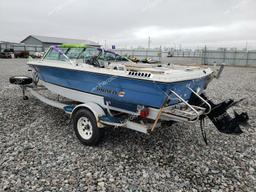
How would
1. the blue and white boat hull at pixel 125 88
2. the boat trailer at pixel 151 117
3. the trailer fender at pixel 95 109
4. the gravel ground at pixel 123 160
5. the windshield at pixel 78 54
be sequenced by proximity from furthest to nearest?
1. the windshield at pixel 78 54
2. the trailer fender at pixel 95 109
3. the boat trailer at pixel 151 117
4. the blue and white boat hull at pixel 125 88
5. the gravel ground at pixel 123 160

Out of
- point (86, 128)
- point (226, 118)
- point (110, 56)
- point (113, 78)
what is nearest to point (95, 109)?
point (86, 128)

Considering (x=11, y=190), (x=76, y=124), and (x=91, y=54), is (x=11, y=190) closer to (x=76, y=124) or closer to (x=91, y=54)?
(x=76, y=124)

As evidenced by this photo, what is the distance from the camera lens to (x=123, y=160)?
11.4 ft

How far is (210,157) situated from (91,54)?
2.93 meters

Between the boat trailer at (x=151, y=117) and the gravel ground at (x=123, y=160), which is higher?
the boat trailer at (x=151, y=117)

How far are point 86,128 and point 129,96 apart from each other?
1004 millimetres

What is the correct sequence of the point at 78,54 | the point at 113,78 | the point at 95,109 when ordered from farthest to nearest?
the point at 78,54
the point at 95,109
the point at 113,78

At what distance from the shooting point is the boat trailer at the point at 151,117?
3345mm

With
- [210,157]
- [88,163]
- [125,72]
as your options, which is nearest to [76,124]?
[88,163]

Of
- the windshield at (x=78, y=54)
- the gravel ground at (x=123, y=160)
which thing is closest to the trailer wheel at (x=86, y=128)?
the gravel ground at (x=123, y=160)

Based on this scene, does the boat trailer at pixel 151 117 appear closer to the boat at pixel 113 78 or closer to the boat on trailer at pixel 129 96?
the boat on trailer at pixel 129 96

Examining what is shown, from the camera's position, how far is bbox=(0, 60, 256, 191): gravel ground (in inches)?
113

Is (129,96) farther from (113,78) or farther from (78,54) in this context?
(78,54)

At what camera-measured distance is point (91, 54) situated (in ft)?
15.7
